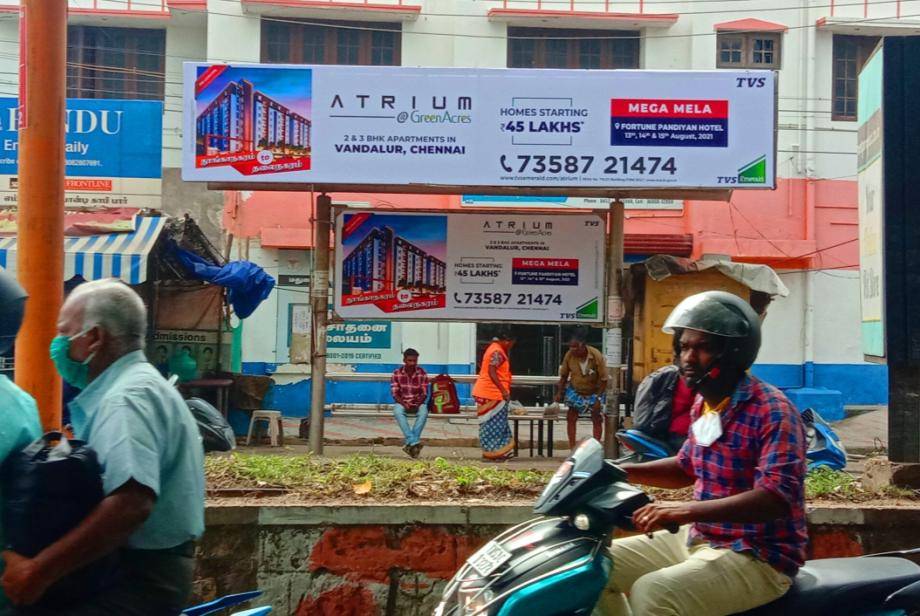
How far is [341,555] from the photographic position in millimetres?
4398

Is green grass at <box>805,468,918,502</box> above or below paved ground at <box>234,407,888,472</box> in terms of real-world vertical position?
above

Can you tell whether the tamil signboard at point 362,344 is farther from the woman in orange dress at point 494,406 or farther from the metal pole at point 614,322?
the metal pole at point 614,322

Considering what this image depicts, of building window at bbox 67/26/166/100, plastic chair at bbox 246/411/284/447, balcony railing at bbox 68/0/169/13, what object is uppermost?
balcony railing at bbox 68/0/169/13

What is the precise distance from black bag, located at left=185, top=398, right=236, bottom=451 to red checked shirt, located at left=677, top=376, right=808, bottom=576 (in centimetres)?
316

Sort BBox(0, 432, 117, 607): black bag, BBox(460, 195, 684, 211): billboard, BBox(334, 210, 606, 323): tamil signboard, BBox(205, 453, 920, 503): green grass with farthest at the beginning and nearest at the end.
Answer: BBox(460, 195, 684, 211): billboard
BBox(334, 210, 606, 323): tamil signboard
BBox(205, 453, 920, 503): green grass
BBox(0, 432, 117, 607): black bag

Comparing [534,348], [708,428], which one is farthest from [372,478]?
[534,348]

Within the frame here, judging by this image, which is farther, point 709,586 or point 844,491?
point 844,491

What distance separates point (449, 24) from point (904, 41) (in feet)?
48.1

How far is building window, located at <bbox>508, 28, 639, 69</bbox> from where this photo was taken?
768 inches

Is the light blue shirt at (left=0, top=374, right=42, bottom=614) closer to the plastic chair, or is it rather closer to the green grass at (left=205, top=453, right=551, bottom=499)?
the green grass at (left=205, top=453, right=551, bottom=499)

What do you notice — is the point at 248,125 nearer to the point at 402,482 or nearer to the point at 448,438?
the point at 402,482

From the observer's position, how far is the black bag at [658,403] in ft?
22.0

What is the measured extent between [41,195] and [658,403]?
4163 mm

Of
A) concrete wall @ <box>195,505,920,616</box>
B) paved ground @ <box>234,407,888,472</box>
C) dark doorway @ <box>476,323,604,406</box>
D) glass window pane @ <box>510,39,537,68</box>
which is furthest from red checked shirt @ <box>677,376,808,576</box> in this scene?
glass window pane @ <box>510,39,537,68</box>
